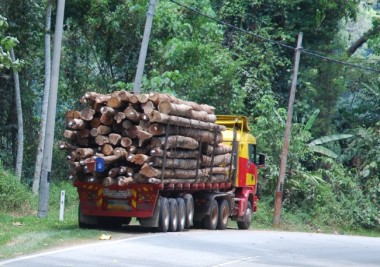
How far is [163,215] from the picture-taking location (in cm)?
2400

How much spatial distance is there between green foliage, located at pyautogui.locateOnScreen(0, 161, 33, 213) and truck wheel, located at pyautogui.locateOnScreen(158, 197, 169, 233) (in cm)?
655

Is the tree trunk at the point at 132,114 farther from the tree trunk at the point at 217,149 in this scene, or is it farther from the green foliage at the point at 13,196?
the green foliage at the point at 13,196

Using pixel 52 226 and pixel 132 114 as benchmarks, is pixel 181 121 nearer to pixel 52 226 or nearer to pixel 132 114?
pixel 132 114

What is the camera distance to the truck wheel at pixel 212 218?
27.7m

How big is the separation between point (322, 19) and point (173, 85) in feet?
38.5

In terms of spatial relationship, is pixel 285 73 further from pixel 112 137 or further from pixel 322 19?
pixel 112 137

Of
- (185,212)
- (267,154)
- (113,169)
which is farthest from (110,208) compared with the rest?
(267,154)

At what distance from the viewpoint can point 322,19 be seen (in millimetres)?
44781

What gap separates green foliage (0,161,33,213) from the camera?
29.0 meters

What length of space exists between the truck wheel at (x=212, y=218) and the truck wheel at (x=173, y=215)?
9.12ft

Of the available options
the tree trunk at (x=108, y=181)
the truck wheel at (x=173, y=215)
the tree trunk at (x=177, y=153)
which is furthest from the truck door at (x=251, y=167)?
the tree trunk at (x=108, y=181)

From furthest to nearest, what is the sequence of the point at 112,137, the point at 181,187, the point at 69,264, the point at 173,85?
the point at 173,85, the point at 181,187, the point at 112,137, the point at 69,264

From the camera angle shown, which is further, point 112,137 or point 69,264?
point 112,137

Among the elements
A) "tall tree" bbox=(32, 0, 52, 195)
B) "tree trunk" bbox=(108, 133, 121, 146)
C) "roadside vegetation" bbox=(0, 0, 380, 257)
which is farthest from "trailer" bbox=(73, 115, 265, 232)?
"tall tree" bbox=(32, 0, 52, 195)
